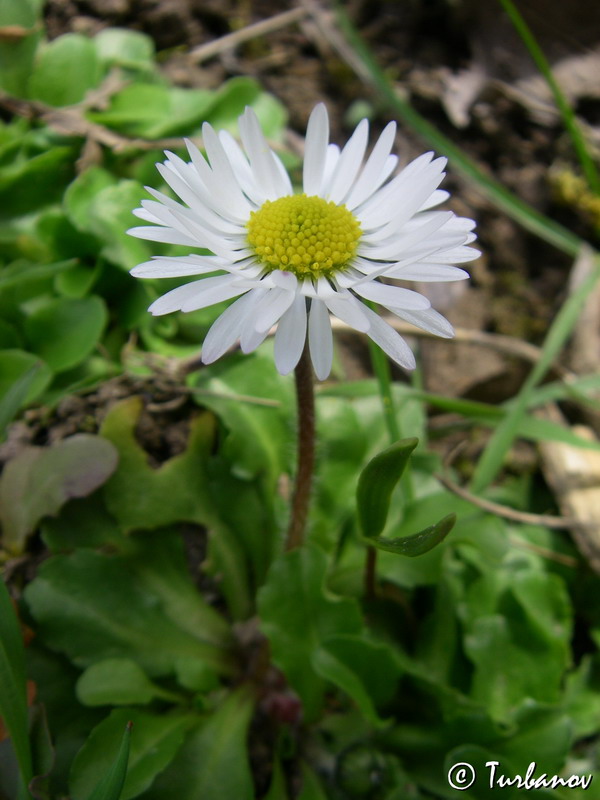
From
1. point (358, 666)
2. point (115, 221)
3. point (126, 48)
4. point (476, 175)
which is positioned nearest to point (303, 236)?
point (115, 221)

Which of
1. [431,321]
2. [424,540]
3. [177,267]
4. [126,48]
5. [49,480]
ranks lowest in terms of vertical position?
[424,540]

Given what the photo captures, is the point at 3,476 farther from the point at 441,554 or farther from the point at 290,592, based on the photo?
the point at 441,554

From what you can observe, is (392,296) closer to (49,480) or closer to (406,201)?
(406,201)

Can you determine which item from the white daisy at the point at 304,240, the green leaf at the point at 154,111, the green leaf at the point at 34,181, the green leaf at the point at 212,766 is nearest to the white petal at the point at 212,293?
the white daisy at the point at 304,240

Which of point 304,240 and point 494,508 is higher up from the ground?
point 304,240

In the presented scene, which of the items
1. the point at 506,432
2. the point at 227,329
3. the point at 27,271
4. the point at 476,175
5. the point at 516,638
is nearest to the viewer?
the point at 227,329

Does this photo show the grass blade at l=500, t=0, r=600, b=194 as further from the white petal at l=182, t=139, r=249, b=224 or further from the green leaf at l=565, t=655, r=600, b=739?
the green leaf at l=565, t=655, r=600, b=739

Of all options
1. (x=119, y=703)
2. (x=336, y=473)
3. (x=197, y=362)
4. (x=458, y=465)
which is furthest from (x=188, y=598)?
(x=458, y=465)

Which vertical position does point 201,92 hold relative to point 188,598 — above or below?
above
